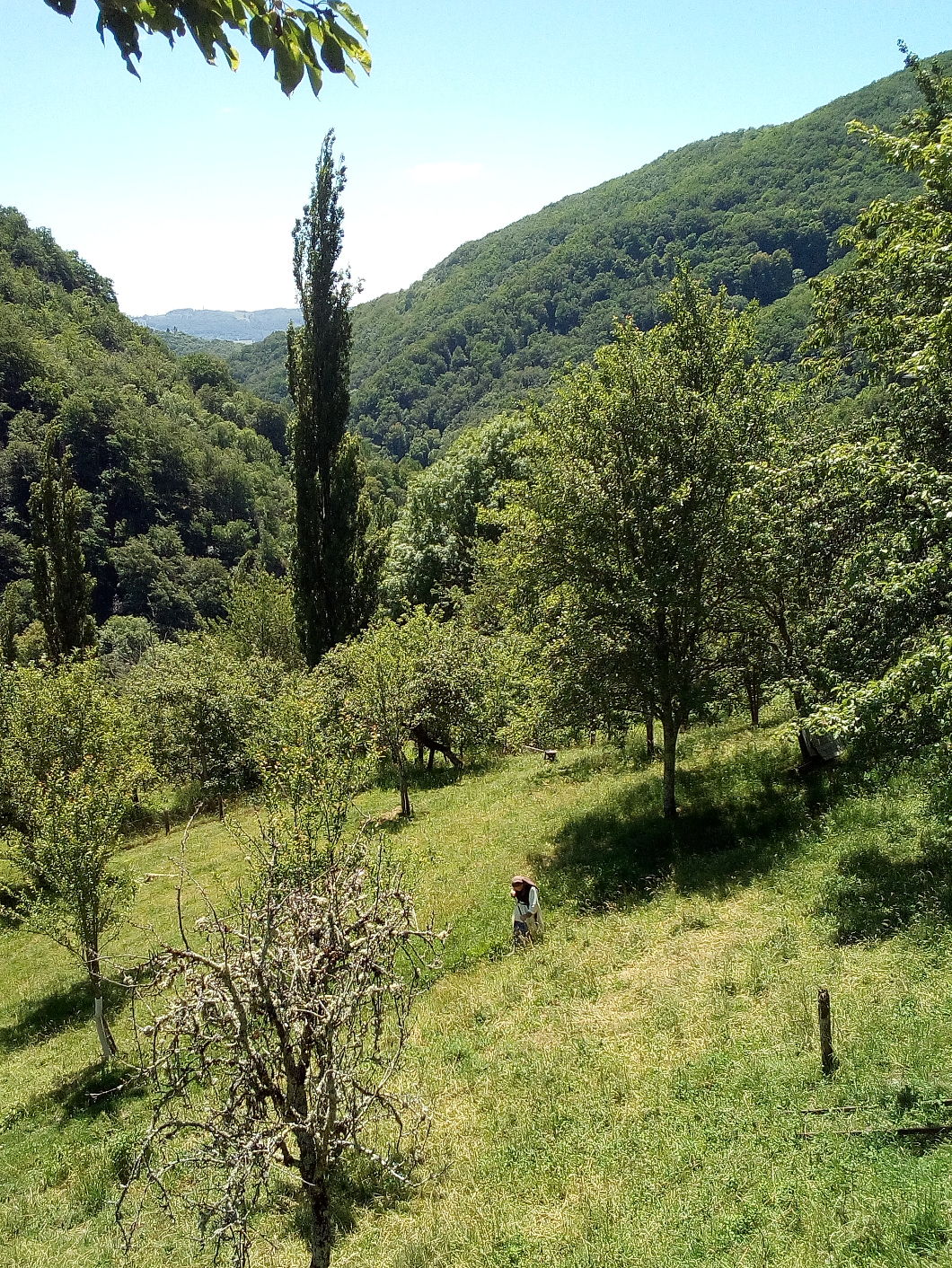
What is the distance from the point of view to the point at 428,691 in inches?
953

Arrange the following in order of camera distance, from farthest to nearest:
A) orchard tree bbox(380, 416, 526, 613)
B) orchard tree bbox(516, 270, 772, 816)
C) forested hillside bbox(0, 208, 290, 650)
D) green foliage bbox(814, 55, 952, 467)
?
forested hillside bbox(0, 208, 290, 650)
orchard tree bbox(380, 416, 526, 613)
orchard tree bbox(516, 270, 772, 816)
green foliage bbox(814, 55, 952, 467)

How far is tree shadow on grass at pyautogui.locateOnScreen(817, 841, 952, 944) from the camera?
9.62 m

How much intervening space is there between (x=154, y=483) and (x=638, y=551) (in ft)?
372

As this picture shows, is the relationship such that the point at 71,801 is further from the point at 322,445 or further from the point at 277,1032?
the point at 322,445

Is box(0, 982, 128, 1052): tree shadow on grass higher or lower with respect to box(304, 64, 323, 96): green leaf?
lower

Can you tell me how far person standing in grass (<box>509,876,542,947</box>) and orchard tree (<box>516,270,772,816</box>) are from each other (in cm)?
440

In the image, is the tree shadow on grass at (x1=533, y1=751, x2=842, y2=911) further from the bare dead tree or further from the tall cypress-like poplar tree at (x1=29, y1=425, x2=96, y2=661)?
the tall cypress-like poplar tree at (x1=29, y1=425, x2=96, y2=661)

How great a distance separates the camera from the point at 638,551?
14.6 m

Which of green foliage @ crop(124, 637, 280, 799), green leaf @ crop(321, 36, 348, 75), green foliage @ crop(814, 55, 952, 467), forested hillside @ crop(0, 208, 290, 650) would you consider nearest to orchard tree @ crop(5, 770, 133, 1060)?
green leaf @ crop(321, 36, 348, 75)

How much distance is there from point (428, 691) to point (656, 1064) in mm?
16526

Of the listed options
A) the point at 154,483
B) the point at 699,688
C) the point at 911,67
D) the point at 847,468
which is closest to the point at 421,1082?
the point at 699,688

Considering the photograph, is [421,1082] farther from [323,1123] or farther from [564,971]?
[323,1123]

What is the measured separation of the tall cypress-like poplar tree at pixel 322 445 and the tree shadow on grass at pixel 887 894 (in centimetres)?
→ 2423

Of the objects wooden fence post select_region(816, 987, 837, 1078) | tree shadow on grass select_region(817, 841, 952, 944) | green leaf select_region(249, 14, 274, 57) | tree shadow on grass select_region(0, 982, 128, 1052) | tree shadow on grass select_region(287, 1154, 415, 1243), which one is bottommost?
tree shadow on grass select_region(0, 982, 128, 1052)
